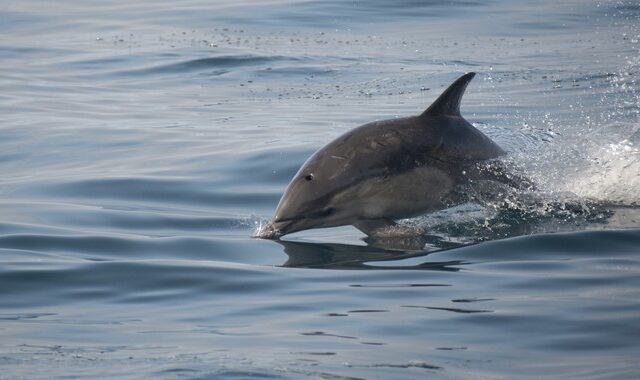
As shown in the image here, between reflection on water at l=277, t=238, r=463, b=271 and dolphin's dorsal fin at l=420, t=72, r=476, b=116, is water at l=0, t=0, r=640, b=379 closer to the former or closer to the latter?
reflection on water at l=277, t=238, r=463, b=271

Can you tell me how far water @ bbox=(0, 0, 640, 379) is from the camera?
19.1ft

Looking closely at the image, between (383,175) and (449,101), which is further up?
(449,101)

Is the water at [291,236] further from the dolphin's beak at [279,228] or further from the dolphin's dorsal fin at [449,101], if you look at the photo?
the dolphin's dorsal fin at [449,101]

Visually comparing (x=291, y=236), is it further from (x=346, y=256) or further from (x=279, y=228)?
(x=346, y=256)

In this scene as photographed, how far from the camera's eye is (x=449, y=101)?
882cm

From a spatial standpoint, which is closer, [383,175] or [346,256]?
[346,256]

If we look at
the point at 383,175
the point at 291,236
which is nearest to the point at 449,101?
the point at 383,175

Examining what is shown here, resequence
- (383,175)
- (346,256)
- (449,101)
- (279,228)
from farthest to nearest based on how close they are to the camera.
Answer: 1. (449,101)
2. (383,175)
3. (279,228)
4. (346,256)

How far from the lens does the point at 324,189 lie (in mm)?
8539

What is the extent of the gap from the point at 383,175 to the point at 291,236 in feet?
2.64

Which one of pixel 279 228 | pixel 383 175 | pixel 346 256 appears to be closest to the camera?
pixel 346 256

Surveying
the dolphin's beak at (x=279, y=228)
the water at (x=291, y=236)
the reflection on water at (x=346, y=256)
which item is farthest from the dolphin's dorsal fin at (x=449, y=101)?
the dolphin's beak at (x=279, y=228)

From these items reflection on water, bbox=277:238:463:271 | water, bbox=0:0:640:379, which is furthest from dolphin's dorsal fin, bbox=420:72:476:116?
reflection on water, bbox=277:238:463:271

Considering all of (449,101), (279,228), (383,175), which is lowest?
(279,228)
